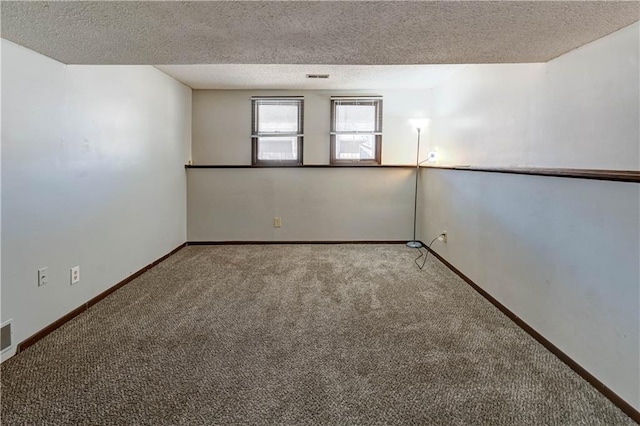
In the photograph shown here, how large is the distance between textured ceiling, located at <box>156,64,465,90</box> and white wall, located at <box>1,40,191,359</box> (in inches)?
16.9

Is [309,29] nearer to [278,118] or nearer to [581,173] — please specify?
[581,173]

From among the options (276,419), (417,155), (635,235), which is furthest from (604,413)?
(417,155)

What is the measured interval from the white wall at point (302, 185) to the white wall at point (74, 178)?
827mm

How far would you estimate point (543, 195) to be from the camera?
6.71ft

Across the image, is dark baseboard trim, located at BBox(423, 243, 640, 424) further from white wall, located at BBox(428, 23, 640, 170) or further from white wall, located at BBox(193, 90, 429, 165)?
white wall, located at BBox(193, 90, 429, 165)

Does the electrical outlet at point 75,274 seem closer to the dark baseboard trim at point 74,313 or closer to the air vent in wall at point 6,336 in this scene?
the dark baseboard trim at point 74,313

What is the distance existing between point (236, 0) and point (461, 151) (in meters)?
2.76

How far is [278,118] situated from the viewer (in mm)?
4500

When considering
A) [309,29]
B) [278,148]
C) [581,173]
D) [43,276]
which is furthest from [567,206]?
[278,148]

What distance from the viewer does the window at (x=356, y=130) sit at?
176 inches

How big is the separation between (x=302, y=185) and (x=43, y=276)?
2930 mm

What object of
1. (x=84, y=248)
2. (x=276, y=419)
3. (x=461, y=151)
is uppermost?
(x=461, y=151)

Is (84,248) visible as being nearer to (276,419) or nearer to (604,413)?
(276,419)

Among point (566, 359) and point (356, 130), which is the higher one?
point (356, 130)
